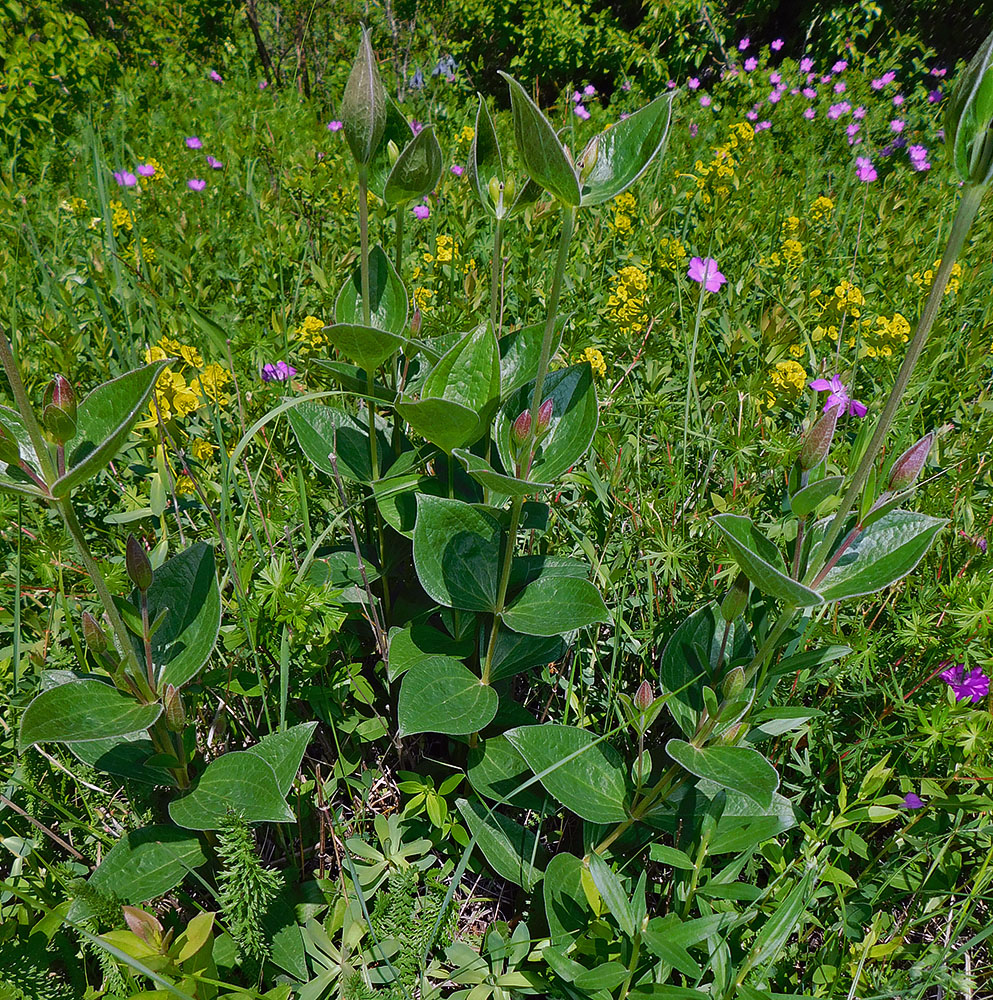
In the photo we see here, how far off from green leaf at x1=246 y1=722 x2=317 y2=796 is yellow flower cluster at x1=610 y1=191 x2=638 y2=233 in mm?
2419

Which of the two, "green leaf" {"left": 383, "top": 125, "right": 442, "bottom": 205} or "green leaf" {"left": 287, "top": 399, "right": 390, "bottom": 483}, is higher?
"green leaf" {"left": 383, "top": 125, "right": 442, "bottom": 205}

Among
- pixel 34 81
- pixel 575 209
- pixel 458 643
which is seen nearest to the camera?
pixel 575 209

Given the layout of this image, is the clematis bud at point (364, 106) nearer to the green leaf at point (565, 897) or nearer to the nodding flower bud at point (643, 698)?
the nodding flower bud at point (643, 698)

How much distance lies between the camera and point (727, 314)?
252 centimetres

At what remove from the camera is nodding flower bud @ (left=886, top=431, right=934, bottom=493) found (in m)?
0.95

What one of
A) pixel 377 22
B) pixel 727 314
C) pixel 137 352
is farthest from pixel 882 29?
pixel 137 352

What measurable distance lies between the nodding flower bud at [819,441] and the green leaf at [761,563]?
127 millimetres

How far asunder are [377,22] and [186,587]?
7.86 metres

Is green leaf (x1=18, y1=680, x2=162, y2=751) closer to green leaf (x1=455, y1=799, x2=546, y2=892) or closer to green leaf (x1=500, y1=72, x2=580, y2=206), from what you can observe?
green leaf (x1=455, y1=799, x2=546, y2=892)

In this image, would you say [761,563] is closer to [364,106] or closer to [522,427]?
[522,427]

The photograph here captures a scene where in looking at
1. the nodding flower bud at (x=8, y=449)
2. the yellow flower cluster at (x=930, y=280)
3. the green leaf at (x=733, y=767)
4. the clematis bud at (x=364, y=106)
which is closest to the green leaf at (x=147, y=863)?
the nodding flower bud at (x=8, y=449)

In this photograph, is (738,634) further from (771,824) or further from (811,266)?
(811,266)

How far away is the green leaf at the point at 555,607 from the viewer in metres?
1.19

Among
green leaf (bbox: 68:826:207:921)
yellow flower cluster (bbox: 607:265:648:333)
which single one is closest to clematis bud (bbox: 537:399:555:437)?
green leaf (bbox: 68:826:207:921)
